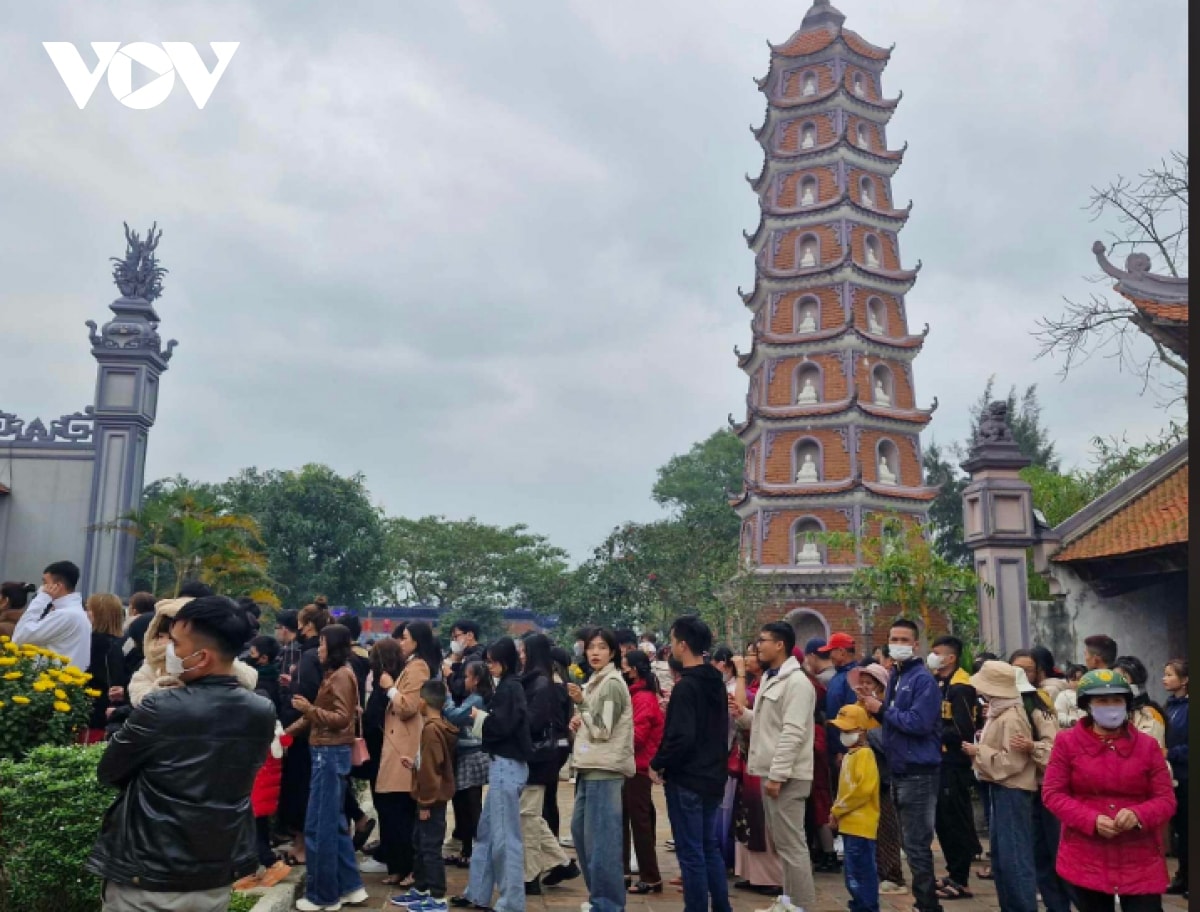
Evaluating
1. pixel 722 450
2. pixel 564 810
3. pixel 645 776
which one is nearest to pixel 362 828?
pixel 645 776

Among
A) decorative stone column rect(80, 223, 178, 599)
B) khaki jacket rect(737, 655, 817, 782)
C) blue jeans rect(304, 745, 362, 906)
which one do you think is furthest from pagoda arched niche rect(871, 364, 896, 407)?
blue jeans rect(304, 745, 362, 906)

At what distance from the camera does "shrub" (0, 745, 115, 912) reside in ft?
16.1

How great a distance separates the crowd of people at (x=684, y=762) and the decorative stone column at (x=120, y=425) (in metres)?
9.29

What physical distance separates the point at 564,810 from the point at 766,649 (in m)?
5.79

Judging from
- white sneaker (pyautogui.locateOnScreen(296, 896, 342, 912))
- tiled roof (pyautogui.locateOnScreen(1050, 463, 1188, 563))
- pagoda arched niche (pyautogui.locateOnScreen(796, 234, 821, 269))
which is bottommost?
white sneaker (pyautogui.locateOnScreen(296, 896, 342, 912))

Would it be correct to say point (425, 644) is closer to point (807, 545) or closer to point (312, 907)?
point (312, 907)

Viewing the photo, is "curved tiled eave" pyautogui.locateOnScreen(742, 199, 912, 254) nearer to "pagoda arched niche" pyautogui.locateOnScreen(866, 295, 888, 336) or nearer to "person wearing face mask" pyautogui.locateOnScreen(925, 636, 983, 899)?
"pagoda arched niche" pyautogui.locateOnScreen(866, 295, 888, 336)

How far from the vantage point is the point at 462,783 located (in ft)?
22.2

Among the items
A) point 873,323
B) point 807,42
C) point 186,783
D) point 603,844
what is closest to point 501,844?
point 603,844

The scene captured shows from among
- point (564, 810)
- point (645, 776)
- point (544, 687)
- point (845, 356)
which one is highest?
point (845, 356)

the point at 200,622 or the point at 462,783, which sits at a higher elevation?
the point at 200,622

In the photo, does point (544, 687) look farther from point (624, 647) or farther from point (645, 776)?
point (624, 647)

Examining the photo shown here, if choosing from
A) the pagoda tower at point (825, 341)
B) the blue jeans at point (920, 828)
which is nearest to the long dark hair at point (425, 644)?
the blue jeans at point (920, 828)

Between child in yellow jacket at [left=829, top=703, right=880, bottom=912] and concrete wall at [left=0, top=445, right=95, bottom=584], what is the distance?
1403cm
